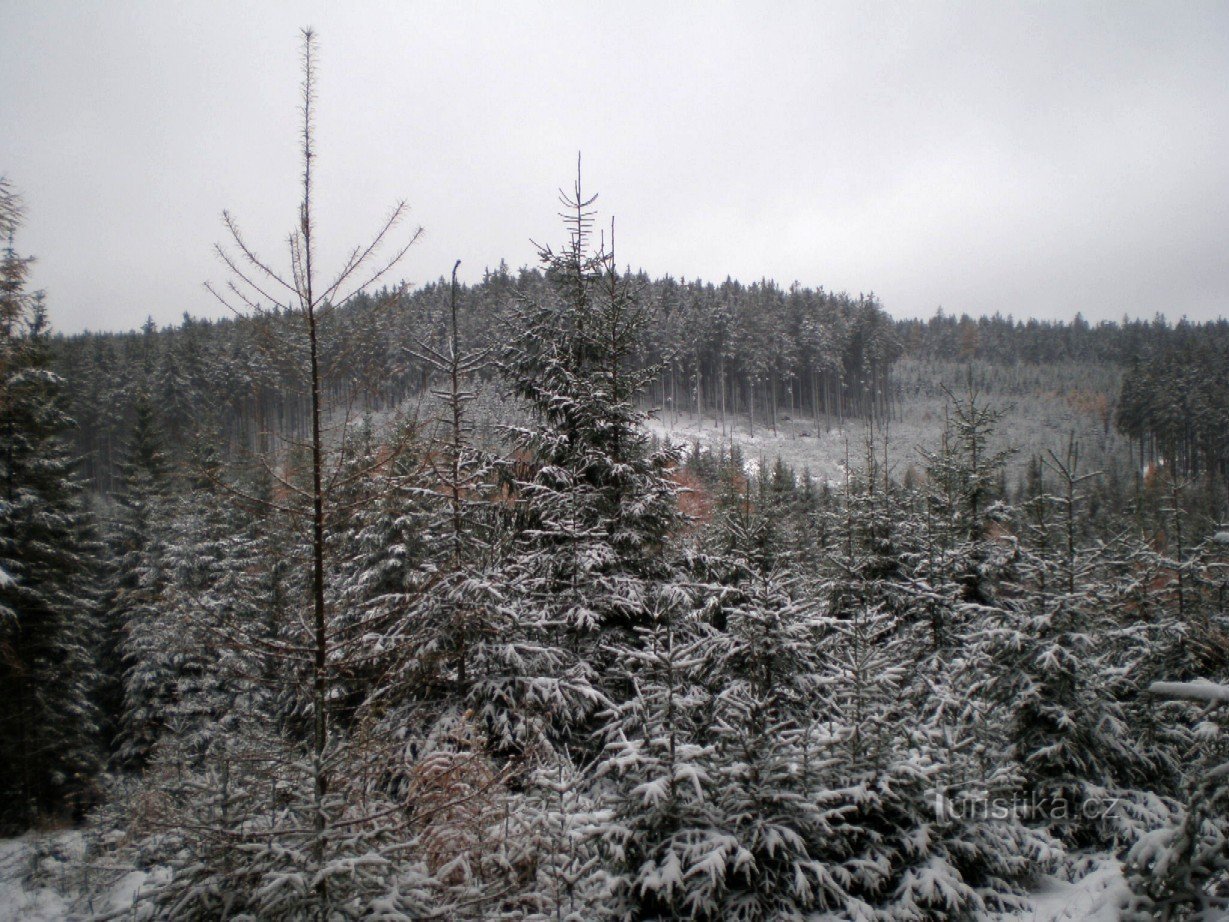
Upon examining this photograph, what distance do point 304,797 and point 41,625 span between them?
17.3 metres

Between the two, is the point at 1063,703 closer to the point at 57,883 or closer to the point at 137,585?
the point at 57,883

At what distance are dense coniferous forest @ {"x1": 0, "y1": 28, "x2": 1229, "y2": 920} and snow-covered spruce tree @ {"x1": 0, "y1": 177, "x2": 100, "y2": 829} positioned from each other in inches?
5.2

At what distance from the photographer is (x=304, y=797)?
5012 millimetres

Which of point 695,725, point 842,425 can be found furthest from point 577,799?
point 842,425

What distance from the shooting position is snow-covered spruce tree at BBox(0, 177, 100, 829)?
1479cm

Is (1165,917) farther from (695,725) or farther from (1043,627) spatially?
(1043,627)

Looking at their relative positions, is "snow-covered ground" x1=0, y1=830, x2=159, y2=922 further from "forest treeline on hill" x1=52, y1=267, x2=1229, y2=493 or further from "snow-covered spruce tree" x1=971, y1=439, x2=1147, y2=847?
"forest treeline on hill" x1=52, y1=267, x2=1229, y2=493

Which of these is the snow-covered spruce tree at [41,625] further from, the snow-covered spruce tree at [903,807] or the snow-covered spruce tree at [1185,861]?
the snow-covered spruce tree at [1185,861]

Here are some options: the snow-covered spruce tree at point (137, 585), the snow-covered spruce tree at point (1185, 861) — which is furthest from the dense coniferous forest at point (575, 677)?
the snow-covered spruce tree at point (137, 585)

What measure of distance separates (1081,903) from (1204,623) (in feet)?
34.5

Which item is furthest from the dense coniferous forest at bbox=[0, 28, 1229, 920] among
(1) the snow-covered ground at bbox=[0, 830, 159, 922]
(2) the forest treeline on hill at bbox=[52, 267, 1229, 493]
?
(2) the forest treeline on hill at bbox=[52, 267, 1229, 493]

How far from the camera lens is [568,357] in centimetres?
1115

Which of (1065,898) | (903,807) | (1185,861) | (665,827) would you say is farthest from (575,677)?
(1185,861)

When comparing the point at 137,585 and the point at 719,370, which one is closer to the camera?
the point at 137,585
